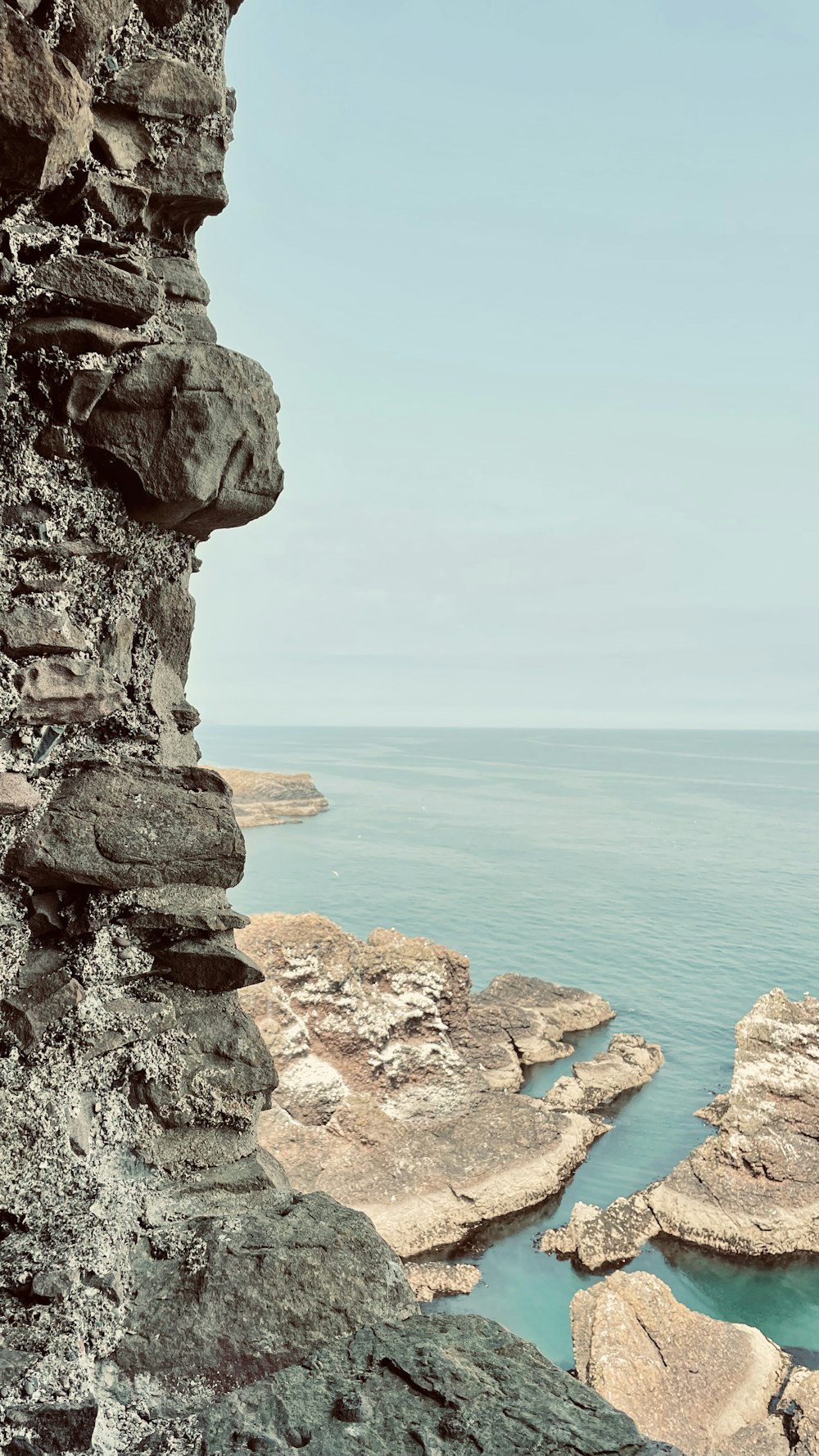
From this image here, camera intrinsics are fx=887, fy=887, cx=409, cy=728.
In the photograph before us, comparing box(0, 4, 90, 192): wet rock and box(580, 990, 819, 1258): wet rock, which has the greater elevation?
box(0, 4, 90, 192): wet rock

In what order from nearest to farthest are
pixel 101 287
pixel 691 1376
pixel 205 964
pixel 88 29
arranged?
pixel 88 29
pixel 101 287
pixel 205 964
pixel 691 1376

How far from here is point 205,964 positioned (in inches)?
141

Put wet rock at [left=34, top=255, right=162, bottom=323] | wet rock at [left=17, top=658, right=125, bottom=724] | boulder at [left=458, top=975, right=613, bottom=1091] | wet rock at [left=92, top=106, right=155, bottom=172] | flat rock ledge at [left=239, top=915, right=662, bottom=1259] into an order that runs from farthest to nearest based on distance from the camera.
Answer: boulder at [left=458, top=975, right=613, bottom=1091], flat rock ledge at [left=239, top=915, right=662, bottom=1259], wet rock at [left=92, top=106, right=155, bottom=172], wet rock at [left=17, top=658, right=125, bottom=724], wet rock at [left=34, top=255, right=162, bottom=323]

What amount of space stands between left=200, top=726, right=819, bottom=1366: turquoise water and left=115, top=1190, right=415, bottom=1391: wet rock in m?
17.7

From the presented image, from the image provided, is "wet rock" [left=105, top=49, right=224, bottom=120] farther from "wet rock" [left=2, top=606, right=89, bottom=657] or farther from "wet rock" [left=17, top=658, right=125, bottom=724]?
"wet rock" [left=17, top=658, right=125, bottom=724]

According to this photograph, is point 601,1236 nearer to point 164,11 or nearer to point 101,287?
point 101,287

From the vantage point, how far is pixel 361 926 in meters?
49.5

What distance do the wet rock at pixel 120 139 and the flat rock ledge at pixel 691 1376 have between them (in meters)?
16.6

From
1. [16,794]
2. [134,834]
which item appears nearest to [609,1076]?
[134,834]

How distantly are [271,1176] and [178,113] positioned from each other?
13.6 ft

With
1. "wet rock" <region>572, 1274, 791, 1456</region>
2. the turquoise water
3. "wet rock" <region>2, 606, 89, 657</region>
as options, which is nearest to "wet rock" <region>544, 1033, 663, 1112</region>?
the turquoise water

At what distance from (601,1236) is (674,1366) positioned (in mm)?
5549

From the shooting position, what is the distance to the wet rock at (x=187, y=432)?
10.4 ft

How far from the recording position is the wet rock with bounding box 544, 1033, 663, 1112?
86.5 feet
